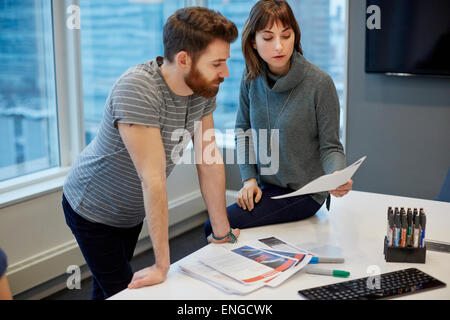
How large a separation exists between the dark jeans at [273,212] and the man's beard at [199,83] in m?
0.53

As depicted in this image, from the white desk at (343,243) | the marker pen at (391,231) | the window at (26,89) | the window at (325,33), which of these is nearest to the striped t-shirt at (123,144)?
the white desk at (343,243)

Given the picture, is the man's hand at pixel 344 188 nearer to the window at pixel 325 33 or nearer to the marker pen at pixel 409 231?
the marker pen at pixel 409 231

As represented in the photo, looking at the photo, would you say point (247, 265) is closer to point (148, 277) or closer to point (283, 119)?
point (148, 277)

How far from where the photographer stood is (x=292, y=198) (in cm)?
200

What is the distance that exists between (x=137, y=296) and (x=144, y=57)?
2.52m

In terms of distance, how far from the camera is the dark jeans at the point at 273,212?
76.6 inches

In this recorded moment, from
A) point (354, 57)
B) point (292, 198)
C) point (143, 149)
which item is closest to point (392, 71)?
point (354, 57)

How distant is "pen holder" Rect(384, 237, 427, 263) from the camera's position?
1.61 meters

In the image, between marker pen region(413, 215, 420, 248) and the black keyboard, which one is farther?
marker pen region(413, 215, 420, 248)

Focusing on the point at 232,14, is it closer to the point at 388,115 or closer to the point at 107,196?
the point at 388,115

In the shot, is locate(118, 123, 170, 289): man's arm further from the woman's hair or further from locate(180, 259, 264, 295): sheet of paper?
the woman's hair

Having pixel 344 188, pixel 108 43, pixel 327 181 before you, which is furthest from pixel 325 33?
pixel 327 181

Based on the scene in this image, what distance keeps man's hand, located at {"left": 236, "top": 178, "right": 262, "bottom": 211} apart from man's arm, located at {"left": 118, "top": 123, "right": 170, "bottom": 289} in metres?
0.53

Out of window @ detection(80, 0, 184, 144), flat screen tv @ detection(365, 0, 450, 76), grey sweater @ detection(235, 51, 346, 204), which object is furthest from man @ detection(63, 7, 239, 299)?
flat screen tv @ detection(365, 0, 450, 76)
